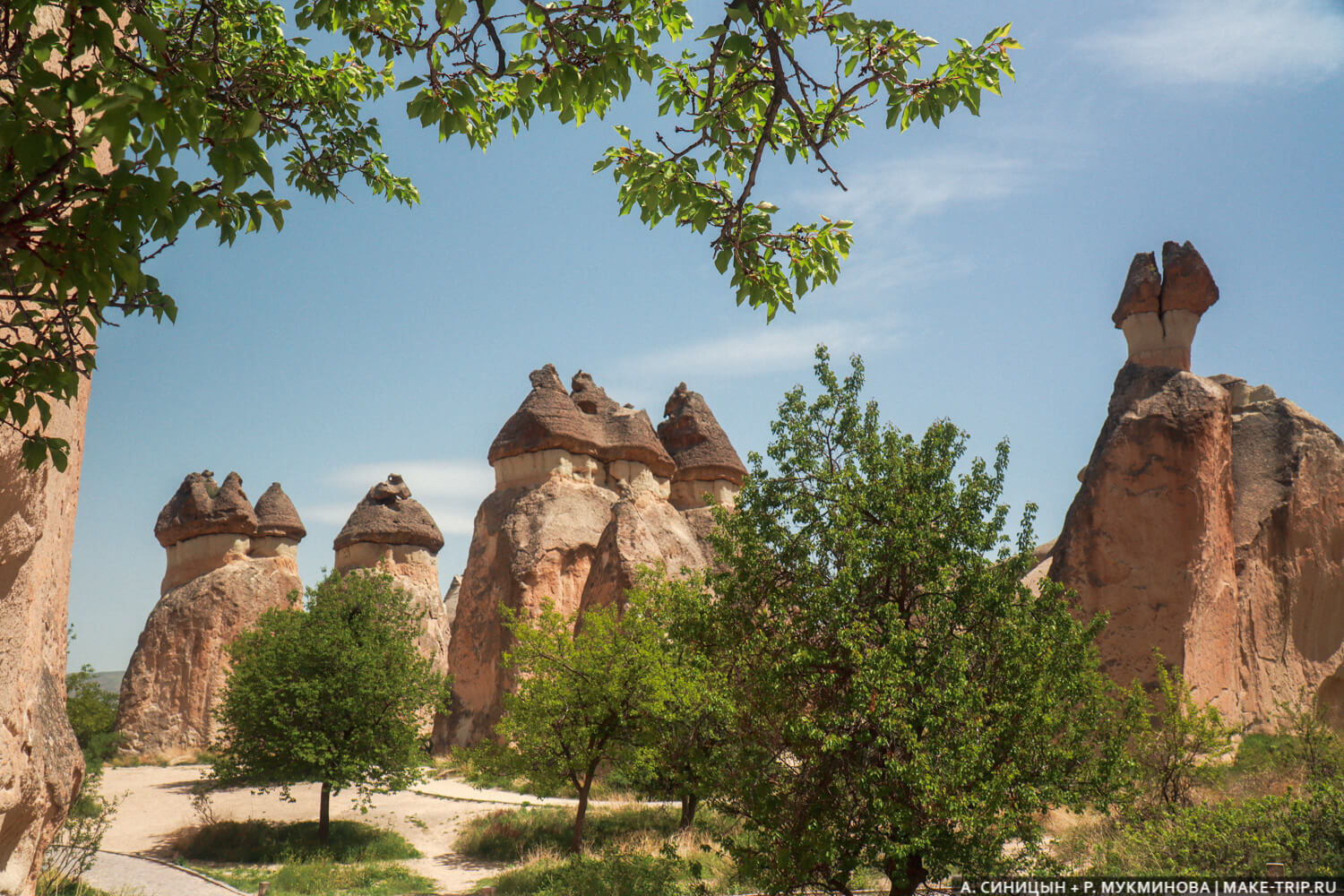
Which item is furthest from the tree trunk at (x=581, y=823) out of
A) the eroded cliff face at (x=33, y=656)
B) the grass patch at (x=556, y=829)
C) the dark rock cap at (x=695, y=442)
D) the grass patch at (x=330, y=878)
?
the dark rock cap at (x=695, y=442)

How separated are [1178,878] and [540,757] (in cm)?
938

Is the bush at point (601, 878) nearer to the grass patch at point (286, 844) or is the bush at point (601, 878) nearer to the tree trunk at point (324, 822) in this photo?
the grass patch at point (286, 844)

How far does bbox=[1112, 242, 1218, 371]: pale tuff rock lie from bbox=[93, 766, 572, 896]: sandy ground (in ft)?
49.4

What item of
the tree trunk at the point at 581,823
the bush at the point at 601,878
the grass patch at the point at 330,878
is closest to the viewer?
the bush at the point at 601,878

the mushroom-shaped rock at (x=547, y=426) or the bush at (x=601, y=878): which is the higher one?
the mushroom-shaped rock at (x=547, y=426)

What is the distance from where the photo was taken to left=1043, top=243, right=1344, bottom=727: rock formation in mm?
16500

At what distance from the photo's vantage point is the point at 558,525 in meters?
25.4

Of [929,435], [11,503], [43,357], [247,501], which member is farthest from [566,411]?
[43,357]

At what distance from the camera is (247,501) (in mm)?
31172

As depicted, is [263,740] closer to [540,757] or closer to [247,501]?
[540,757]

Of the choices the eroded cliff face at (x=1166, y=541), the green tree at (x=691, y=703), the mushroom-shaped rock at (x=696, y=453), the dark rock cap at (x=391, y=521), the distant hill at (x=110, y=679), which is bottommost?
the distant hill at (x=110, y=679)

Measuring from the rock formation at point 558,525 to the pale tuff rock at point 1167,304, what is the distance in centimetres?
1014

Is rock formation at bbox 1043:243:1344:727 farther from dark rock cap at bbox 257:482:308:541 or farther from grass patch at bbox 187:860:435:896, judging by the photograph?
dark rock cap at bbox 257:482:308:541

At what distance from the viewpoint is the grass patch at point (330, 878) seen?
13.6 metres
